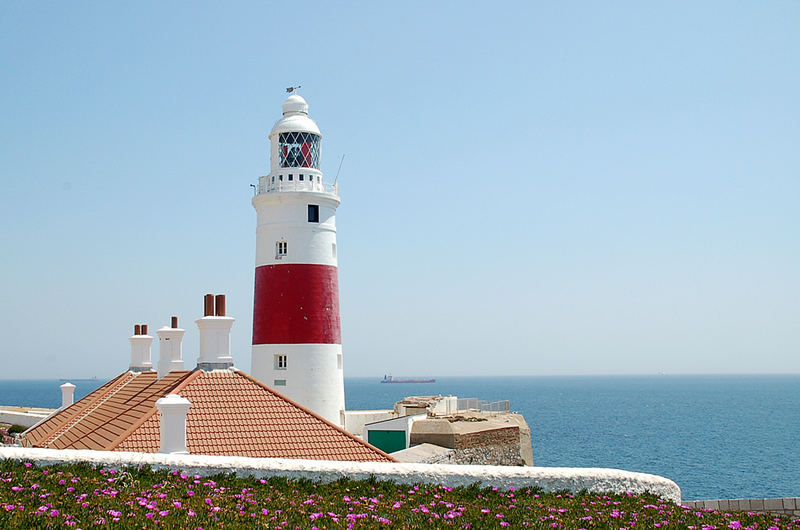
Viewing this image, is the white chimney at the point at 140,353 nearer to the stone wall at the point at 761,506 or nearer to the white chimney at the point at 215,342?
the white chimney at the point at 215,342

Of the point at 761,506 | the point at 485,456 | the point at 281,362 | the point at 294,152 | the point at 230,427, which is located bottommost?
the point at 485,456

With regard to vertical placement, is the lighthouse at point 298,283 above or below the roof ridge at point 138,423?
above

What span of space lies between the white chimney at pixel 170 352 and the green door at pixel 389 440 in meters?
12.1

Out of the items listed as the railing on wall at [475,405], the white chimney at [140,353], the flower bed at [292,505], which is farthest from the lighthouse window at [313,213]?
the railing on wall at [475,405]

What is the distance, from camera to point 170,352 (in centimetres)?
1981

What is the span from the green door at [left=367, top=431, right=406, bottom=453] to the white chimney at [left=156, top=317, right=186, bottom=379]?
1211 cm

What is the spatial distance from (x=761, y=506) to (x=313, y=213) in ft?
59.4

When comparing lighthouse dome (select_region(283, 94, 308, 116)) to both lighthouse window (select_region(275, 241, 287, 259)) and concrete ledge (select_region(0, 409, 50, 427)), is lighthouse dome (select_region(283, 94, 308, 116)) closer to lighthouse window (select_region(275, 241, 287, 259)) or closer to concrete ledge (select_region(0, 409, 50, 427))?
lighthouse window (select_region(275, 241, 287, 259))

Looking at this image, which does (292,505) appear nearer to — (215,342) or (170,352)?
(215,342)

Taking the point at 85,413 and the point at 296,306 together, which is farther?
the point at 296,306

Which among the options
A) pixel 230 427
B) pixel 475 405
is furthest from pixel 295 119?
pixel 475 405

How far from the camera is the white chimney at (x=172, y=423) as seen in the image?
12.4m

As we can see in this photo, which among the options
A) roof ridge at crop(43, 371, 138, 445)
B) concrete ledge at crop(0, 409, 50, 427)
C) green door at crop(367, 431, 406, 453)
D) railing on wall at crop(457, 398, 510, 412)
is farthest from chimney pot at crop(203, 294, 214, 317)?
railing on wall at crop(457, 398, 510, 412)

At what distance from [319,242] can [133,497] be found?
59.9 ft
